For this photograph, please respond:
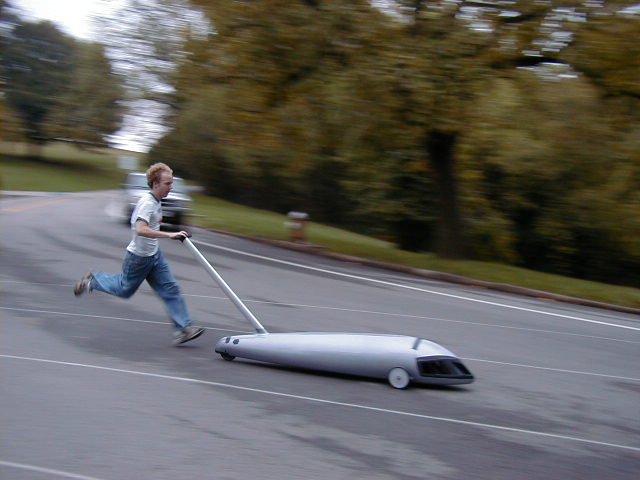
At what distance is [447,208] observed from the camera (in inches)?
736

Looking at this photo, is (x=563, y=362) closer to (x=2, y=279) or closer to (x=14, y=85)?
(x=2, y=279)

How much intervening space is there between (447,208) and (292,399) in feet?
42.9

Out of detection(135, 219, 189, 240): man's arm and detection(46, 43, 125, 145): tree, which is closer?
detection(135, 219, 189, 240): man's arm

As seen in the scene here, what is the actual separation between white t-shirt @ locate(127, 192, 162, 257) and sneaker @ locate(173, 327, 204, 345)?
84cm

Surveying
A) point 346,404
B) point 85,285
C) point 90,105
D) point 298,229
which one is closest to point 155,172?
point 85,285

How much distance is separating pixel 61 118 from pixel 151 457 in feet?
200

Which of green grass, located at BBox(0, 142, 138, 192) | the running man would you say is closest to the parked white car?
the running man

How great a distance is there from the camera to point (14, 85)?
65062mm

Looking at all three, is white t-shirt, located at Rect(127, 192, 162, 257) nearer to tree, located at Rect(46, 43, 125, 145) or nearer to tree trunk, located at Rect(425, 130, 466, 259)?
tree trunk, located at Rect(425, 130, 466, 259)

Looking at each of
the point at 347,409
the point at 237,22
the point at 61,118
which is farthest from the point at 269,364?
the point at 61,118

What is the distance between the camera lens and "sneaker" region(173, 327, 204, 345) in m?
7.63

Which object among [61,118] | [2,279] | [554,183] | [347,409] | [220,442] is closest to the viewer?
[220,442]

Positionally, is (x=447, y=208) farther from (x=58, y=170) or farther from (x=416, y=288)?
(x=58, y=170)

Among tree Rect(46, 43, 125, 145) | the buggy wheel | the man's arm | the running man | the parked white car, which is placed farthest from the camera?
tree Rect(46, 43, 125, 145)
